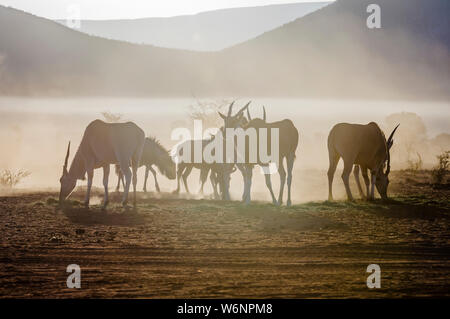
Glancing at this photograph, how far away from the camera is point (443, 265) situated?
9523 mm

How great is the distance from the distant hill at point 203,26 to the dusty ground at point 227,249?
218ft

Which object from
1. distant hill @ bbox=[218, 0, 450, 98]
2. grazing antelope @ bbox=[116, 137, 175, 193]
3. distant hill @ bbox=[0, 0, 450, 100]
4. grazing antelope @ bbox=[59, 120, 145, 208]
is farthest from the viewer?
distant hill @ bbox=[218, 0, 450, 98]

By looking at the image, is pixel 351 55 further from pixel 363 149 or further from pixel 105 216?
pixel 105 216

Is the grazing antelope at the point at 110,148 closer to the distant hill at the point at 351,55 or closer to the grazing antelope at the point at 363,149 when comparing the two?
the grazing antelope at the point at 363,149

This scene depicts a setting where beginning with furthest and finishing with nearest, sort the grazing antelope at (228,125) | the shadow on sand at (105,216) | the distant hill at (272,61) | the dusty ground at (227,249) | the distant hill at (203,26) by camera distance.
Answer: the distant hill at (203,26), the distant hill at (272,61), the grazing antelope at (228,125), the shadow on sand at (105,216), the dusty ground at (227,249)

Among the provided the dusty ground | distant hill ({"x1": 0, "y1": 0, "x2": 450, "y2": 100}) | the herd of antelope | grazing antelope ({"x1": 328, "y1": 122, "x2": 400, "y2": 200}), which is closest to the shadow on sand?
the dusty ground

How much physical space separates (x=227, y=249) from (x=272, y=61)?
6359 cm

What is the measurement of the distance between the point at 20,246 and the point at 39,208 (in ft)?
17.8

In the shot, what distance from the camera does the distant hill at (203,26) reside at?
85.0 m

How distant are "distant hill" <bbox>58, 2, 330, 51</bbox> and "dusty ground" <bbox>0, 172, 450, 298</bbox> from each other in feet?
218

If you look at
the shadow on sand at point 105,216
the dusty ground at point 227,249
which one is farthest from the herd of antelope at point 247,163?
the dusty ground at point 227,249

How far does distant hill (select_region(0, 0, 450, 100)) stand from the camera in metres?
66.3

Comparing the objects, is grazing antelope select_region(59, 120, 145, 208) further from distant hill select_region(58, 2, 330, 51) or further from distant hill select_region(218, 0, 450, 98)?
distant hill select_region(58, 2, 330, 51)

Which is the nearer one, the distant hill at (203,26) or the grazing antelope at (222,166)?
the grazing antelope at (222,166)
